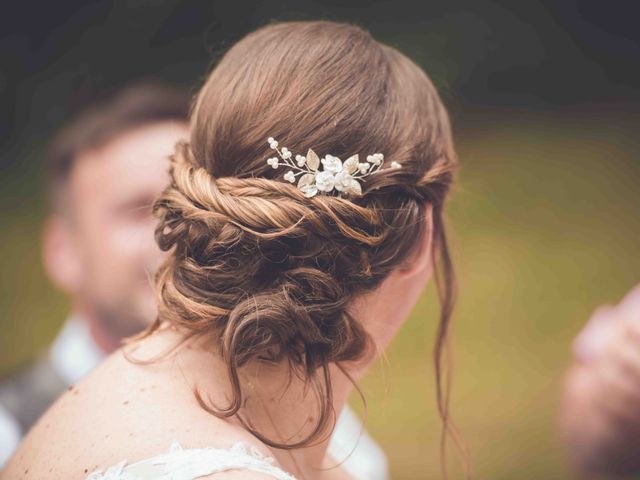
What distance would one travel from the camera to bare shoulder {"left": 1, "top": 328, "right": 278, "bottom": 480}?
1.01 metres

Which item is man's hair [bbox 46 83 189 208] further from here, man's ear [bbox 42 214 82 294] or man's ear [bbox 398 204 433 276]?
man's ear [bbox 398 204 433 276]

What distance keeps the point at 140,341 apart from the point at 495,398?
1878 millimetres

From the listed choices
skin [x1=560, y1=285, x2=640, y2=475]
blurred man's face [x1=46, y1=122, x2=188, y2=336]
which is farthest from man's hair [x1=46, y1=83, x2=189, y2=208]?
skin [x1=560, y1=285, x2=640, y2=475]

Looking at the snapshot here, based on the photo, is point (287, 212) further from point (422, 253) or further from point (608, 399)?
point (608, 399)

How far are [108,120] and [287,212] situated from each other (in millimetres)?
2041

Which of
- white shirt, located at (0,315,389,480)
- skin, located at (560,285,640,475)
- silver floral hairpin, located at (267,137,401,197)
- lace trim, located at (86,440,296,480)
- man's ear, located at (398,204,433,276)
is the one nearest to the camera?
lace trim, located at (86,440,296,480)

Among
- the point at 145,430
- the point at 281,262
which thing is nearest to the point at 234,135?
the point at 281,262

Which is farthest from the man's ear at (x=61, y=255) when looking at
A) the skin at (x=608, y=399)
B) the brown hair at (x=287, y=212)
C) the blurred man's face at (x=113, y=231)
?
the skin at (x=608, y=399)

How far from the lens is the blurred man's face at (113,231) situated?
9.18 ft

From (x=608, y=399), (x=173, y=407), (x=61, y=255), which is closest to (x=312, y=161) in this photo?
(x=173, y=407)

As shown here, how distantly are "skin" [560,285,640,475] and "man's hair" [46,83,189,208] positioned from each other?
2017mm

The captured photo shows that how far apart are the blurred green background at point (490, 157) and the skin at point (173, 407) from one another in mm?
1418

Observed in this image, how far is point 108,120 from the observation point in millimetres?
2826

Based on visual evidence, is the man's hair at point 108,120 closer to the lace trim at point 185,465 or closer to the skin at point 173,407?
the skin at point 173,407
